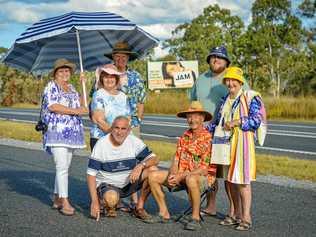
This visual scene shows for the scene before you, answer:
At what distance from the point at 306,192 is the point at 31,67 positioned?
439cm

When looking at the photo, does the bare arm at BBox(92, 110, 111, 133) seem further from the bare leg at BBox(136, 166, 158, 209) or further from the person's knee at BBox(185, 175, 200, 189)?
the person's knee at BBox(185, 175, 200, 189)

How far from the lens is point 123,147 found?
6902 mm

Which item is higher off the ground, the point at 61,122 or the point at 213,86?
the point at 213,86

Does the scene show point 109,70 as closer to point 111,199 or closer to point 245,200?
point 111,199

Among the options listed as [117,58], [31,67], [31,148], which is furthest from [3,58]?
[31,148]

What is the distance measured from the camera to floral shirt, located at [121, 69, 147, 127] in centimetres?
760

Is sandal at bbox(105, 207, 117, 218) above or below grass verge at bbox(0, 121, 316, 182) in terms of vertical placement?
below

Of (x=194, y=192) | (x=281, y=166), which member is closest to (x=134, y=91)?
(x=194, y=192)

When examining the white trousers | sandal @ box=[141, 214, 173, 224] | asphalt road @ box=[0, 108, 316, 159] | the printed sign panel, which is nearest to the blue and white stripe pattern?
the white trousers

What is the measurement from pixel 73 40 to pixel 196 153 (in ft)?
9.95

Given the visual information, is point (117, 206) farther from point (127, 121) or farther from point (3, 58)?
point (3, 58)

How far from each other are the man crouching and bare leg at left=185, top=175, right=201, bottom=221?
62cm

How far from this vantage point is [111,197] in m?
6.74

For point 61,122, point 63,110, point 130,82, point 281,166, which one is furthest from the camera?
point 281,166
